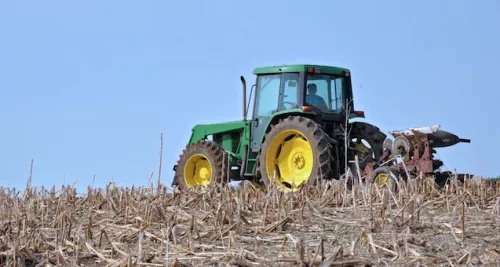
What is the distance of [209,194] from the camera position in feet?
22.7

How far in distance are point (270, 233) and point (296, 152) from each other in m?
6.85

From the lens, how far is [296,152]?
12.0 meters

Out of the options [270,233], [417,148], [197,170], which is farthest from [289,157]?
[270,233]

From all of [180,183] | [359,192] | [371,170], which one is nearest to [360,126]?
[371,170]

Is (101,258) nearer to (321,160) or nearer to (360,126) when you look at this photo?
(321,160)

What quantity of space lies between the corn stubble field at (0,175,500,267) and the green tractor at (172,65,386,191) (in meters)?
4.52

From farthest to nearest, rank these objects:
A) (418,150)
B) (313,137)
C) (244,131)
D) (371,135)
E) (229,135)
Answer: (229,135)
(244,131)
(371,135)
(418,150)
(313,137)

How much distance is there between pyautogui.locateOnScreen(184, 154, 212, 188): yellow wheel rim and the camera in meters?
14.0

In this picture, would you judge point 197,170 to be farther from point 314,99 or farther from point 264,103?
point 314,99

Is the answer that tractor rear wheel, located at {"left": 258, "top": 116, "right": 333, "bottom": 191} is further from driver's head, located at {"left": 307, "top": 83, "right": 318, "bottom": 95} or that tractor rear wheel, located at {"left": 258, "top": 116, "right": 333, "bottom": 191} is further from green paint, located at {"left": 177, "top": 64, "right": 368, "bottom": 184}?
driver's head, located at {"left": 307, "top": 83, "right": 318, "bottom": 95}

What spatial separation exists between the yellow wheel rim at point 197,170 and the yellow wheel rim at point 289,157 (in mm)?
2218

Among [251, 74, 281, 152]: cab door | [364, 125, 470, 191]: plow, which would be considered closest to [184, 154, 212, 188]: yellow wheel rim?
[251, 74, 281, 152]: cab door

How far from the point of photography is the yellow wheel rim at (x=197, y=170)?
552 inches

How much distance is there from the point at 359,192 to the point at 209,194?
1.30 metres
